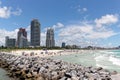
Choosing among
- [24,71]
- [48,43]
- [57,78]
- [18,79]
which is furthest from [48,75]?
[48,43]

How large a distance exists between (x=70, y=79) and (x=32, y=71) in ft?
20.2

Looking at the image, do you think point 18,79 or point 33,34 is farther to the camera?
point 33,34

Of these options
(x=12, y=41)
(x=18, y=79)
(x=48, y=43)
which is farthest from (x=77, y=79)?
(x=48, y=43)

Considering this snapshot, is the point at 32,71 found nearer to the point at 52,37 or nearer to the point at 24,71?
the point at 24,71

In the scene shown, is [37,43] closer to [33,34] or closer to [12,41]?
[33,34]

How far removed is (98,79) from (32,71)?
7368 millimetres

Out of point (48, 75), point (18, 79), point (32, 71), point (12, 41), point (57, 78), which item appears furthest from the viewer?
point (12, 41)

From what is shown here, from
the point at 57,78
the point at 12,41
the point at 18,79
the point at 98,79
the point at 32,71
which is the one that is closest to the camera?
the point at 98,79

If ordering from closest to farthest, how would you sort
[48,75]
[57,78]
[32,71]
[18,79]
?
[57,78], [48,75], [18,79], [32,71]

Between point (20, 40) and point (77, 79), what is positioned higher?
point (20, 40)

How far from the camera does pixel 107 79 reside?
13.9 m

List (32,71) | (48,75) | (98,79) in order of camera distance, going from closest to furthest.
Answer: (98,79) < (48,75) < (32,71)

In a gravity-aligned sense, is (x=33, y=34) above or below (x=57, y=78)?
above

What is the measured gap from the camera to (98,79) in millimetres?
13523
